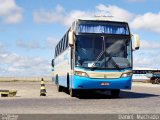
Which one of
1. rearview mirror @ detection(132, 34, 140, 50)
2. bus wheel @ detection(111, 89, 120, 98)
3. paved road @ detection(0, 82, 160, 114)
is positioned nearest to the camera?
paved road @ detection(0, 82, 160, 114)

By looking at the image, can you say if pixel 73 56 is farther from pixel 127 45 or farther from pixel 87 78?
pixel 127 45

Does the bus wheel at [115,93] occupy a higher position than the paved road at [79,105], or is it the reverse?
the bus wheel at [115,93]

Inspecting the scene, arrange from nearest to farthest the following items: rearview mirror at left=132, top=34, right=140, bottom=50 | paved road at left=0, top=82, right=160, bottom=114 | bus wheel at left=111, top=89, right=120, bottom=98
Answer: paved road at left=0, top=82, right=160, bottom=114
rearview mirror at left=132, top=34, right=140, bottom=50
bus wheel at left=111, top=89, right=120, bottom=98

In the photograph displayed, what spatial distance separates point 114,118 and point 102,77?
29.9 feet

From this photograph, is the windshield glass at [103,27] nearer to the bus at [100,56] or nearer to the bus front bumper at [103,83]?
the bus at [100,56]

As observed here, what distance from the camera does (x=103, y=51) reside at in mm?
20891

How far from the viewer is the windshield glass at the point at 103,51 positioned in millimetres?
20703

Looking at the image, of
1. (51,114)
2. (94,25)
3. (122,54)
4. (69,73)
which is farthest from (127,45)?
(51,114)

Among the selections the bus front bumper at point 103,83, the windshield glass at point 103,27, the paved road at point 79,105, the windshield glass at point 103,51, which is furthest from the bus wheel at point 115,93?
the windshield glass at point 103,27

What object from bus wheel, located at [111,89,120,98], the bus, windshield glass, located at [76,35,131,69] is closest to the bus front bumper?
the bus

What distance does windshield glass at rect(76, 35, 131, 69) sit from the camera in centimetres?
2070

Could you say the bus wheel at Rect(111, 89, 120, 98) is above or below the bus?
below

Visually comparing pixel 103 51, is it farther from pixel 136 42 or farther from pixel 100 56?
pixel 136 42

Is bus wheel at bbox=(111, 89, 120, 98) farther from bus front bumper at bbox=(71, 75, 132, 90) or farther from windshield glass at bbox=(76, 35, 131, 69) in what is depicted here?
windshield glass at bbox=(76, 35, 131, 69)
